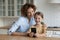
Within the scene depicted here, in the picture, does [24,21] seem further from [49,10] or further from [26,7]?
[49,10]

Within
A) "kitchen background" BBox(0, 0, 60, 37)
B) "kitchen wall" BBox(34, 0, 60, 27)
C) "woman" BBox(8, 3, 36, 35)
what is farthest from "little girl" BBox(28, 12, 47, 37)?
"kitchen wall" BBox(34, 0, 60, 27)

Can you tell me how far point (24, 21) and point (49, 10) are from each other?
91.3 inches

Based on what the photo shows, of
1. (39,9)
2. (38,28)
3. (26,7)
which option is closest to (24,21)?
(26,7)

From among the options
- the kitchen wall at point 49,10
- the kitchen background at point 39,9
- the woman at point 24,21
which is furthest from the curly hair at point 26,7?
the kitchen wall at point 49,10

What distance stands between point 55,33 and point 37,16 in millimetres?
2072

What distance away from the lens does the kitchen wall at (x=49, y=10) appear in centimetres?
479

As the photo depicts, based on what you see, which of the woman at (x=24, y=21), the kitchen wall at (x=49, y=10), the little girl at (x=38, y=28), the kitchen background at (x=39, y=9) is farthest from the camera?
the kitchen wall at (x=49, y=10)

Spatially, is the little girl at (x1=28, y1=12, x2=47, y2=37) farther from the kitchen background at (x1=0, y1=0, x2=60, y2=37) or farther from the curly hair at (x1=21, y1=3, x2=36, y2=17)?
the kitchen background at (x1=0, y1=0, x2=60, y2=37)

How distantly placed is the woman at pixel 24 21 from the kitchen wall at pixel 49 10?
7.26ft

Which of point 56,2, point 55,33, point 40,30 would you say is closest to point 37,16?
point 40,30

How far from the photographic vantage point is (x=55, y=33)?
4207 millimetres

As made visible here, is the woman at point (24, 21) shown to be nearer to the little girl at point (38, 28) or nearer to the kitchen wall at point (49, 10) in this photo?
the little girl at point (38, 28)

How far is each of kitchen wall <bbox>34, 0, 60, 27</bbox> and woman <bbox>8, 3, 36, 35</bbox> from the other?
7.26 ft

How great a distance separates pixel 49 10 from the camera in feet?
15.8
